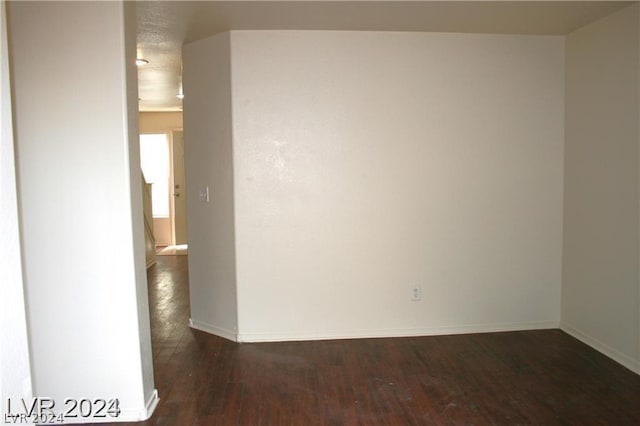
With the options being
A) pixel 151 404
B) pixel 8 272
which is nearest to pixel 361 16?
pixel 8 272

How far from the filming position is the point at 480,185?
11.4 feet

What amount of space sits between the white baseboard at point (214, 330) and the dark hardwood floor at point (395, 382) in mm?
54

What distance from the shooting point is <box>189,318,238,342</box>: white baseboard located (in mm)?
3489

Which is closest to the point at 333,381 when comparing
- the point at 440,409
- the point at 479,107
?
the point at 440,409

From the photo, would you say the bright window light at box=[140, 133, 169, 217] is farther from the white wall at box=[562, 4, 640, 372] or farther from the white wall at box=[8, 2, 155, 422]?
the white wall at box=[562, 4, 640, 372]

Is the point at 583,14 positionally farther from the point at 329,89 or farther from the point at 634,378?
the point at 634,378

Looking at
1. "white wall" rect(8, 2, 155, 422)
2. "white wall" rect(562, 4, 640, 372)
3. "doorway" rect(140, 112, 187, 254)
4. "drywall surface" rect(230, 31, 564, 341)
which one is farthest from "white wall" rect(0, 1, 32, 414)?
"doorway" rect(140, 112, 187, 254)

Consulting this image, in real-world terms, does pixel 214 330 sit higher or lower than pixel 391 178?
lower

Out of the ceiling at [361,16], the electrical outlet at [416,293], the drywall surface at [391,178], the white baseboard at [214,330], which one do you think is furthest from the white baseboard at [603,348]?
the white baseboard at [214,330]

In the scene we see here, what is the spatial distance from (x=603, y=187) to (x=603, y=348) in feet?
3.54

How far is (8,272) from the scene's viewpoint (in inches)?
52.4

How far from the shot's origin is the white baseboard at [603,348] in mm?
2875

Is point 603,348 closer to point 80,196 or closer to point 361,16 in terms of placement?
point 361,16

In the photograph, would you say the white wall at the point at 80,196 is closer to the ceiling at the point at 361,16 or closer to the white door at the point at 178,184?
the ceiling at the point at 361,16
